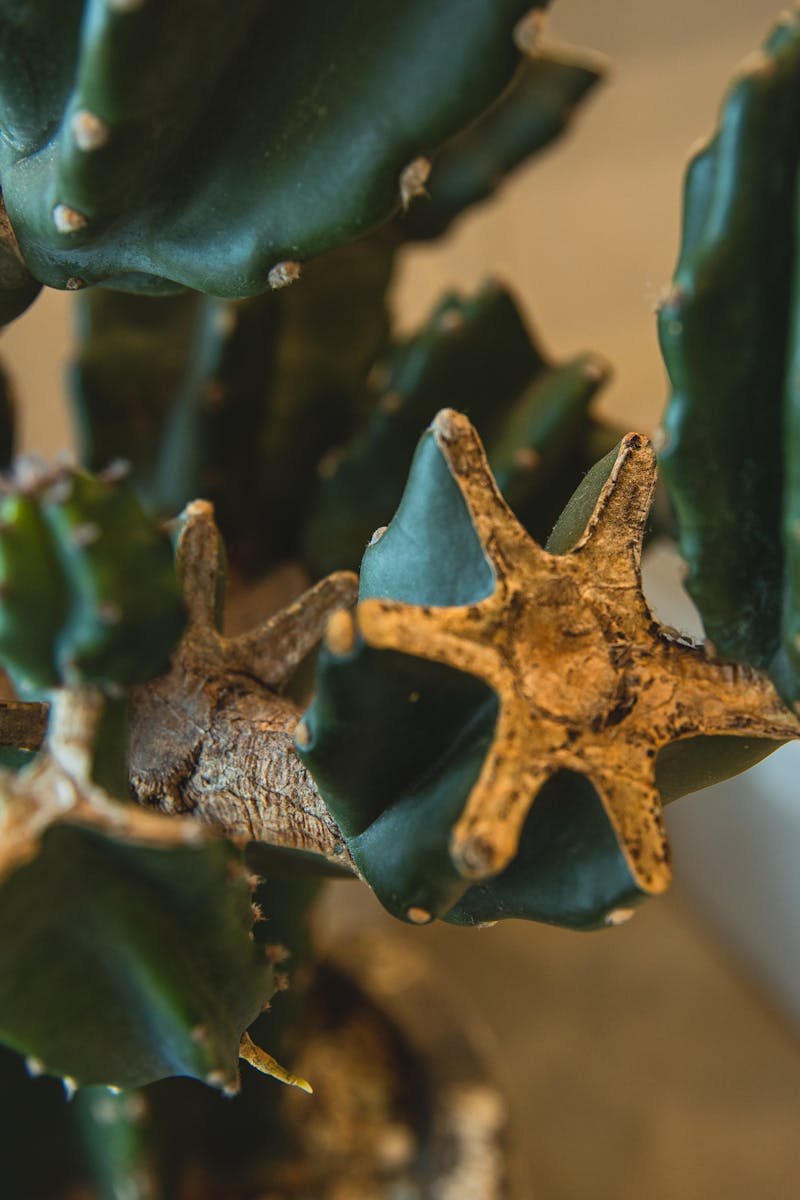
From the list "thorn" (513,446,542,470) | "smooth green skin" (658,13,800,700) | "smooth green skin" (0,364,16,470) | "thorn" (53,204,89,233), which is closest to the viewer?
"smooth green skin" (658,13,800,700)

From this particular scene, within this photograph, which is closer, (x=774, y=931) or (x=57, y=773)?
(x=57, y=773)

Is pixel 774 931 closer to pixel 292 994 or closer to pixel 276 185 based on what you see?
pixel 292 994

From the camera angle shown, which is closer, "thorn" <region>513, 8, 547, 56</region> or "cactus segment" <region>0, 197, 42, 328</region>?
"thorn" <region>513, 8, 547, 56</region>

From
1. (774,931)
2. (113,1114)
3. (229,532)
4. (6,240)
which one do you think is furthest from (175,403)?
(774,931)

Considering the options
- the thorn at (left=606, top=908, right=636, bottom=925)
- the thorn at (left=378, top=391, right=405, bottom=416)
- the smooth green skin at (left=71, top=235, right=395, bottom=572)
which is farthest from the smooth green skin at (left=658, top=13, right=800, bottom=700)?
the smooth green skin at (left=71, top=235, right=395, bottom=572)

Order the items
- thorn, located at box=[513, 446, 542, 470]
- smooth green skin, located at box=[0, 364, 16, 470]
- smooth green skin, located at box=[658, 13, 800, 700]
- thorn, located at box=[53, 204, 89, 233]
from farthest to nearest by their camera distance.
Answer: smooth green skin, located at box=[0, 364, 16, 470]
thorn, located at box=[513, 446, 542, 470]
thorn, located at box=[53, 204, 89, 233]
smooth green skin, located at box=[658, 13, 800, 700]

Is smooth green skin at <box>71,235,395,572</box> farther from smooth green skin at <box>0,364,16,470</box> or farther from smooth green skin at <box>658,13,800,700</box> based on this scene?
smooth green skin at <box>658,13,800,700</box>

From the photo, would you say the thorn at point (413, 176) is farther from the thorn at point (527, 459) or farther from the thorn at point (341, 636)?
the thorn at point (527, 459)
